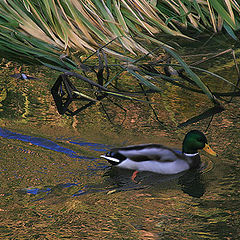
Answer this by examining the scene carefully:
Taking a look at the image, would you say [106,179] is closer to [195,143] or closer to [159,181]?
[159,181]

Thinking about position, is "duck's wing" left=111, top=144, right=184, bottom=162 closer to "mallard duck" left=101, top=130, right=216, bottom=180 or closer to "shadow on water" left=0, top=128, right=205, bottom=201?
"mallard duck" left=101, top=130, right=216, bottom=180

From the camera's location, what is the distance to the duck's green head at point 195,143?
499 centimetres

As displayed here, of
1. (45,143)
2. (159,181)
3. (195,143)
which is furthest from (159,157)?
(45,143)

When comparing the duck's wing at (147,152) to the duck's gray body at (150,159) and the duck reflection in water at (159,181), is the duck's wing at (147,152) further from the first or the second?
the duck reflection in water at (159,181)

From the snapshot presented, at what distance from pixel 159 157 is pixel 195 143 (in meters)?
0.35

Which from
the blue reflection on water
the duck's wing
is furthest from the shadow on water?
the duck's wing

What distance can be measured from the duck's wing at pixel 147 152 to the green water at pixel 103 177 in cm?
15

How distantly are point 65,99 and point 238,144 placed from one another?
6.32ft

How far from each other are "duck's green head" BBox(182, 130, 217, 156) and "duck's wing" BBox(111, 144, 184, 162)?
0.59 feet

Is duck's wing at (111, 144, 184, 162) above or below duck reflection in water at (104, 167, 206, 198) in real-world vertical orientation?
above

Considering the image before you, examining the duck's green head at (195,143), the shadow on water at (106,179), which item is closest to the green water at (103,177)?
the shadow on water at (106,179)

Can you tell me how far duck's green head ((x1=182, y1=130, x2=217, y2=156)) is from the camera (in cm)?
499

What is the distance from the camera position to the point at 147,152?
4883mm

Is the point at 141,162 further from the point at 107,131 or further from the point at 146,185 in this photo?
the point at 107,131
